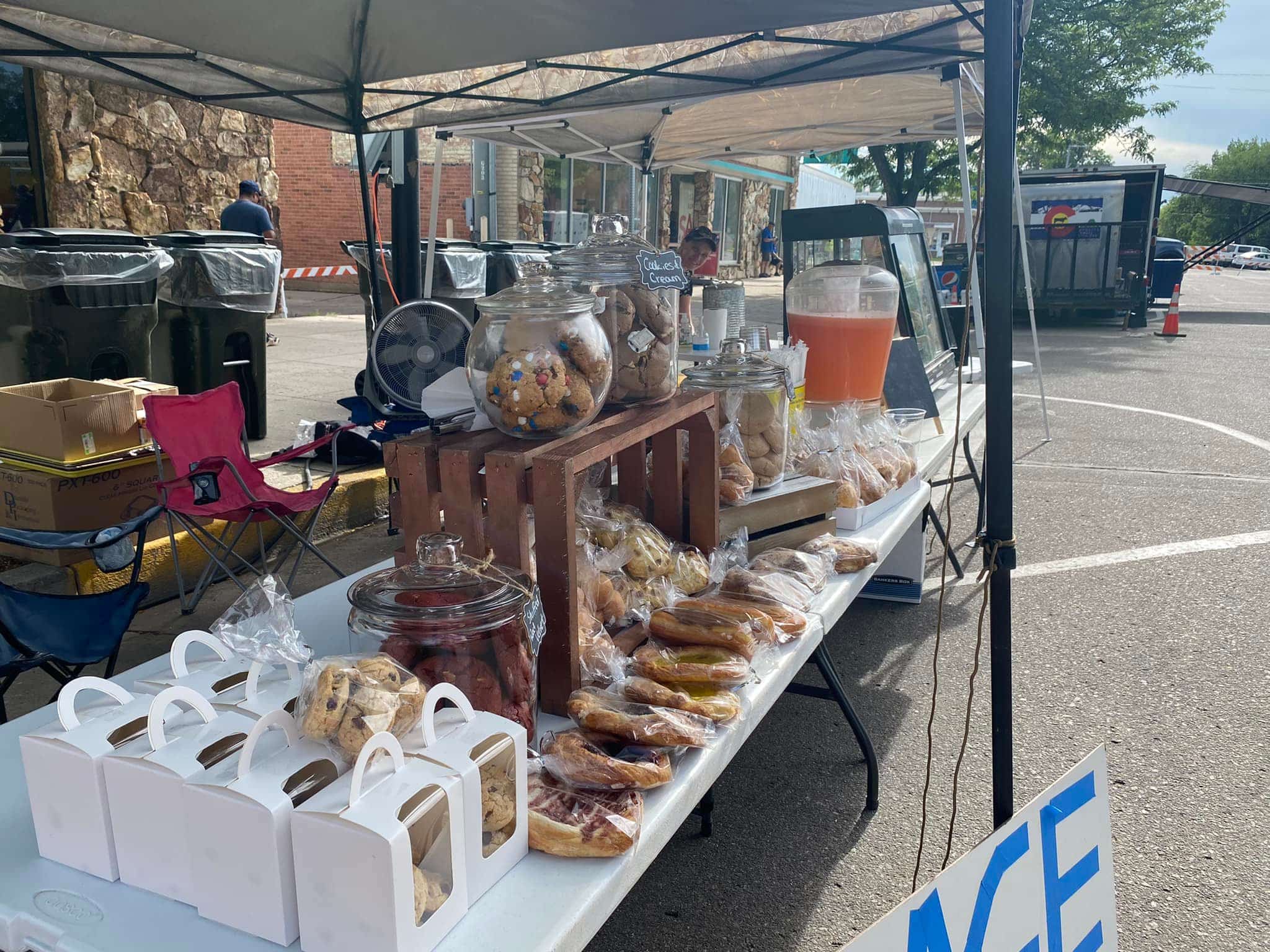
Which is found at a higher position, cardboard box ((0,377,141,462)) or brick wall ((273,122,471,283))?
brick wall ((273,122,471,283))

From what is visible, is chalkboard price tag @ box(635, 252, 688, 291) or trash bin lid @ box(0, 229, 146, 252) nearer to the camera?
chalkboard price tag @ box(635, 252, 688, 291)

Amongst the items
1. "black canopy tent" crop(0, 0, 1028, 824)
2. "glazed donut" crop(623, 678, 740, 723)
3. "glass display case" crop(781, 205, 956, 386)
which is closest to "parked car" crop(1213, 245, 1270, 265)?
"glass display case" crop(781, 205, 956, 386)

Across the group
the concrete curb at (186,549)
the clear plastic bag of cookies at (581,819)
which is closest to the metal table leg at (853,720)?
the clear plastic bag of cookies at (581,819)

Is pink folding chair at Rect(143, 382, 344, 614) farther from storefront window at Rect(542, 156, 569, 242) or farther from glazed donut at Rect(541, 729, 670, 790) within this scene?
storefront window at Rect(542, 156, 569, 242)

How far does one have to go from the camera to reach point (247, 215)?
8609 mm

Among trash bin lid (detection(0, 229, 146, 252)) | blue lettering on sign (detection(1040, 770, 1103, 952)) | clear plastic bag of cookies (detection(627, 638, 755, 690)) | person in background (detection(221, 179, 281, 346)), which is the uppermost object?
person in background (detection(221, 179, 281, 346))

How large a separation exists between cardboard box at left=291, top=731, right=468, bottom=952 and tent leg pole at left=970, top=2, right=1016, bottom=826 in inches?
46.2

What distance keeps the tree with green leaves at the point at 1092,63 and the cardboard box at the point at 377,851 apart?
1876 centimetres

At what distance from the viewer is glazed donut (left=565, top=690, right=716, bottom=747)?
1.51 meters

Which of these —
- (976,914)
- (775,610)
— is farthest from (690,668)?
(976,914)

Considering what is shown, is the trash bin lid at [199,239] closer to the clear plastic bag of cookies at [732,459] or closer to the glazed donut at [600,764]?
the clear plastic bag of cookies at [732,459]

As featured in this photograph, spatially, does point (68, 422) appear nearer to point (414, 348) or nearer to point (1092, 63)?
point (414, 348)

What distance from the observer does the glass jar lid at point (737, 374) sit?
2549 mm

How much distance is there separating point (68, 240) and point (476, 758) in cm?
517
